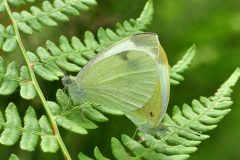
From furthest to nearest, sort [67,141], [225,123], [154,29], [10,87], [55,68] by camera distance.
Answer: [154,29]
[225,123]
[67,141]
[55,68]
[10,87]

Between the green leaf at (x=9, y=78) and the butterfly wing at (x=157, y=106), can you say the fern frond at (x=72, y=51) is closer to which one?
the green leaf at (x=9, y=78)

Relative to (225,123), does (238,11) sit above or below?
above

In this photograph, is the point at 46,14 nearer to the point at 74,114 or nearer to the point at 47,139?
the point at 74,114

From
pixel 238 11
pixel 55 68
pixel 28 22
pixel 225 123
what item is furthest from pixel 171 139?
pixel 238 11

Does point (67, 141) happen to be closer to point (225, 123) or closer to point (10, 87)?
point (225, 123)

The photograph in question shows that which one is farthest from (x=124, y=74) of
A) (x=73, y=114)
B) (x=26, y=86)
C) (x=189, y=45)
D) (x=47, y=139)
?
(x=189, y=45)

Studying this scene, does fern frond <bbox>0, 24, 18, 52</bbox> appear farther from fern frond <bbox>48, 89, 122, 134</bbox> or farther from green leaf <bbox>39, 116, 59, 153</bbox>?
green leaf <bbox>39, 116, 59, 153</bbox>
